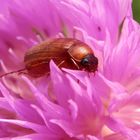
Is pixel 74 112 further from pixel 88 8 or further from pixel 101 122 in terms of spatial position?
pixel 88 8

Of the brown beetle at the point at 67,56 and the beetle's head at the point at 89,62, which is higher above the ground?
→ the brown beetle at the point at 67,56

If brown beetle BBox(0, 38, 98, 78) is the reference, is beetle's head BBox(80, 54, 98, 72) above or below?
below

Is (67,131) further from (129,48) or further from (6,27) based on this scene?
(6,27)

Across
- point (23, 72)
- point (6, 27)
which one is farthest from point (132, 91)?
point (6, 27)

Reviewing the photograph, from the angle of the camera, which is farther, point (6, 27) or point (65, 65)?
point (6, 27)

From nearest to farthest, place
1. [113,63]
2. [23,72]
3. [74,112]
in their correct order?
[74,112] < [113,63] < [23,72]

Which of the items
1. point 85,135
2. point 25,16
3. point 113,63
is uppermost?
point 25,16

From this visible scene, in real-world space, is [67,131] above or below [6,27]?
below

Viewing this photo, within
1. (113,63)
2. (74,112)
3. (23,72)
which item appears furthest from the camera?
(23,72)
